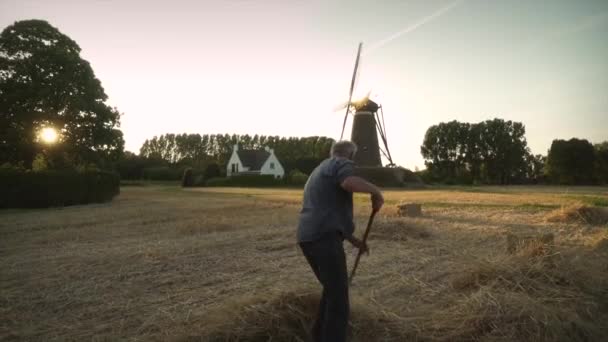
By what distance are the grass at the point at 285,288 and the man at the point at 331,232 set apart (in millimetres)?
674

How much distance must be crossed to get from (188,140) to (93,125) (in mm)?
76142

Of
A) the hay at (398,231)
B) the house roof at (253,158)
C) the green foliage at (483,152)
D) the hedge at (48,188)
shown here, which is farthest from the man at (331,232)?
the house roof at (253,158)

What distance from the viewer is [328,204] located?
11.6ft

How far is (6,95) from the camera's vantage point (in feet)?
79.7

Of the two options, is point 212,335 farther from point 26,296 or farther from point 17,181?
point 17,181

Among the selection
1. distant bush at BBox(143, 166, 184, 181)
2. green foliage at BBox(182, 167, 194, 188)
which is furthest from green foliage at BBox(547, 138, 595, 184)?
distant bush at BBox(143, 166, 184, 181)

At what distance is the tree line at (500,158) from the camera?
195 feet

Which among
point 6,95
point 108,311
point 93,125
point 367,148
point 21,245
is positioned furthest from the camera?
point 367,148

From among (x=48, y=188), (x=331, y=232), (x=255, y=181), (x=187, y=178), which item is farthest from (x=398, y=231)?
(x=187, y=178)

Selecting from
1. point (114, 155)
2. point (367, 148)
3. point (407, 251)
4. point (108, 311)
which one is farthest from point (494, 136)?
point (108, 311)

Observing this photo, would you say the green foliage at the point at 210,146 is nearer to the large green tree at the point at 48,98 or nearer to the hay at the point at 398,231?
the large green tree at the point at 48,98

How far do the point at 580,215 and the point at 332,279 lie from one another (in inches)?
471

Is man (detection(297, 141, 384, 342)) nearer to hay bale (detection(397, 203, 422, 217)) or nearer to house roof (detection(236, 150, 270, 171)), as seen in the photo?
hay bale (detection(397, 203, 422, 217))

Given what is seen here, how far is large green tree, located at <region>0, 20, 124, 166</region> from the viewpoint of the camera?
24.6 m
